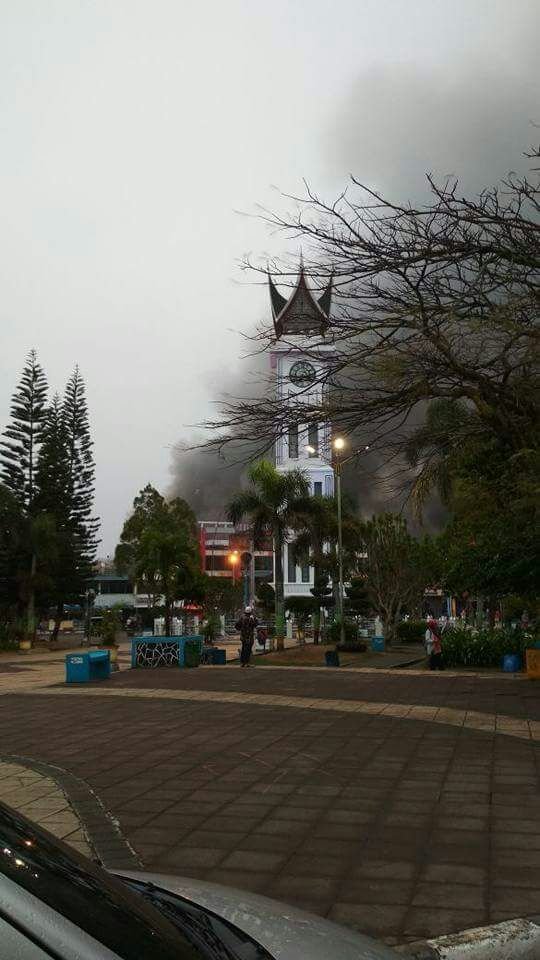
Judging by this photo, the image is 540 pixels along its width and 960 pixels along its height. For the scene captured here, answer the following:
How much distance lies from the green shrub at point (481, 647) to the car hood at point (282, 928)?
19.5 m

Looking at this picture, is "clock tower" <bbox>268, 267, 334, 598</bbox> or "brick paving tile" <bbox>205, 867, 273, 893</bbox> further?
"clock tower" <bbox>268, 267, 334, 598</bbox>

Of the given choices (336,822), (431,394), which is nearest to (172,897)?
(336,822)

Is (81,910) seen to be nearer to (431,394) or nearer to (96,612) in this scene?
(431,394)

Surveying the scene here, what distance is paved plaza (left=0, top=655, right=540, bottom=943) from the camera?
403 centimetres

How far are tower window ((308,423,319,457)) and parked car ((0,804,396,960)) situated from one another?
21.5 feet

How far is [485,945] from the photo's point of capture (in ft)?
10.3

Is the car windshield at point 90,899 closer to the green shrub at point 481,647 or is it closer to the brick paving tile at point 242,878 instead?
the brick paving tile at point 242,878

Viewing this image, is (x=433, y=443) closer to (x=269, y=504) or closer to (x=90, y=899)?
(x=90, y=899)

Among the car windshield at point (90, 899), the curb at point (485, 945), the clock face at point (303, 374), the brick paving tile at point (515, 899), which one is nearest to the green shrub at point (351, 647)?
the clock face at point (303, 374)

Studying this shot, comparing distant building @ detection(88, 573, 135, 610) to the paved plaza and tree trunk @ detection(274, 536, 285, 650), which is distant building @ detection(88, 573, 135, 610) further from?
the paved plaza

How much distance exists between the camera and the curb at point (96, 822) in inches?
177

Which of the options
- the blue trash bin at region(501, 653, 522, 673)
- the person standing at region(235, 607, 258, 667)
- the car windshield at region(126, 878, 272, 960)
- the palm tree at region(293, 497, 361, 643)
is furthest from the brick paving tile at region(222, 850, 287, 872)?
the palm tree at region(293, 497, 361, 643)

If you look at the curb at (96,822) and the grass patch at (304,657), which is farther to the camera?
the grass patch at (304,657)

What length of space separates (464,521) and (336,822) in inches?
1034
